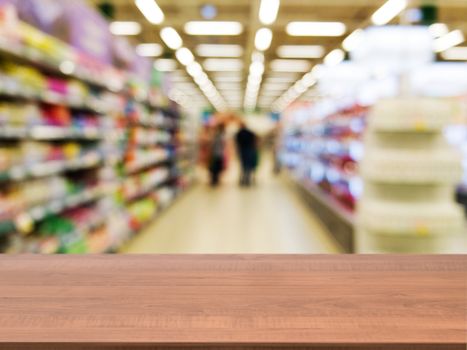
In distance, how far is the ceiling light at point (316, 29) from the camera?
9.34 metres

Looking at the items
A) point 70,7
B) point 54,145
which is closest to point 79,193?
point 54,145

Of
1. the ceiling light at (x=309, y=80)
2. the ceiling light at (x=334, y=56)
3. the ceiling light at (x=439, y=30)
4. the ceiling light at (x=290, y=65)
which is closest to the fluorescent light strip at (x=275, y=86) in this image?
the ceiling light at (x=309, y=80)

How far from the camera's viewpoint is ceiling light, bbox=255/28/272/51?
977 cm

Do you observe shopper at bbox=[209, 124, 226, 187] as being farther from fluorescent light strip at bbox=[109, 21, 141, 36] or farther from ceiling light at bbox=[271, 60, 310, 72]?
ceiling light at bbox=[271, 60, 310, 72]

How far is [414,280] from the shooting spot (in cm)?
114

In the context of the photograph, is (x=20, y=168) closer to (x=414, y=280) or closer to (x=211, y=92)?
(x=414, y=280)

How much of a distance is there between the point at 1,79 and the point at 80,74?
4.40ft

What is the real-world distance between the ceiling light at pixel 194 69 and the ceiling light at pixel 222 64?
0.27m

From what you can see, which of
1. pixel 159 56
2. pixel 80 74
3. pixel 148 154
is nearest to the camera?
pixel 80 74

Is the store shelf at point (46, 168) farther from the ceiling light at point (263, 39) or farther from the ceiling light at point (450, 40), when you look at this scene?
the ceiling light at point (450, 40)

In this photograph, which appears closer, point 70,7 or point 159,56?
point 70,7

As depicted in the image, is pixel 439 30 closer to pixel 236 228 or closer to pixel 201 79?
pixel 236 228

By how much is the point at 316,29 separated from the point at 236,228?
556 cm

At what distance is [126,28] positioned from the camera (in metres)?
10.1
